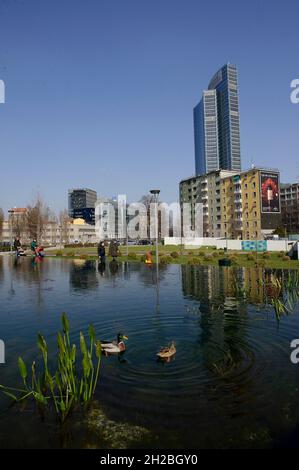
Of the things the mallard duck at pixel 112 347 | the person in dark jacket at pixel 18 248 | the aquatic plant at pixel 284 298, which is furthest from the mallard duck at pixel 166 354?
the person in dark jacket at pixel 18 248

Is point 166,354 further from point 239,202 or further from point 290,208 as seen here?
point 290,208

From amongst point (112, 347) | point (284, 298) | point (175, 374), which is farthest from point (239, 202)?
point (175, 374)

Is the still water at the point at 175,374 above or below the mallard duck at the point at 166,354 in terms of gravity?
below

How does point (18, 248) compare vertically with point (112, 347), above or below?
above

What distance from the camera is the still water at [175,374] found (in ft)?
16.8

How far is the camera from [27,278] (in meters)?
23.7

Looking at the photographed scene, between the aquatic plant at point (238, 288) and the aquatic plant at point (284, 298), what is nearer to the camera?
the aquatic plant at point (284, 298)

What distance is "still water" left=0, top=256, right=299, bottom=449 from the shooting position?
5.13m

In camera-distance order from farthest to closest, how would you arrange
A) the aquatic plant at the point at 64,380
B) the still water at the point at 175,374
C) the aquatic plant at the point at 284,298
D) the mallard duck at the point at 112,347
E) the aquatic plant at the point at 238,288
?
the aquatic plant at the point at 238,288
the aquatic plant at the point at 284,298
the mallard duck at the point at 112,347
the aquatic plant at the point at 64,380
the still water at the point at 175,374

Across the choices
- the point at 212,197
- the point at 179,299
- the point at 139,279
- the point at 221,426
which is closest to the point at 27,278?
the point at 139,279

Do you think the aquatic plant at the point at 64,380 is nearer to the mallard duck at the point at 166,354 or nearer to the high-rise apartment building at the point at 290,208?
the mallard duck at the point at 166,354

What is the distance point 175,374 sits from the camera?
7.22 metres


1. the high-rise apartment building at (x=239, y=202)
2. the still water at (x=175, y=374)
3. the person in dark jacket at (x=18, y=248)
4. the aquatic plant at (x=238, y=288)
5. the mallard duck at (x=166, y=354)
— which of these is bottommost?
the still water at (x=175, y=374)
